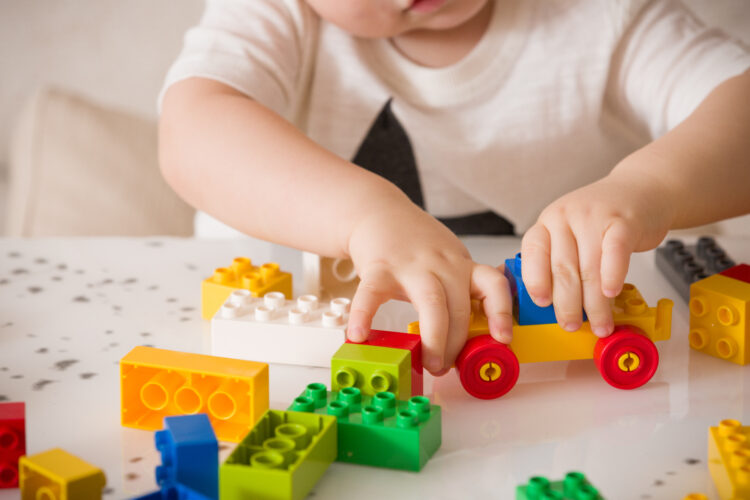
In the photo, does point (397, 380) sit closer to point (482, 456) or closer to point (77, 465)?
point (482, 456)

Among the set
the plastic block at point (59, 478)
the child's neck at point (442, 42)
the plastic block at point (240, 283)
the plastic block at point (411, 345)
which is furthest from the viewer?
the child's neck at point (442, 42)

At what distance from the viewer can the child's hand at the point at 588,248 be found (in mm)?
507

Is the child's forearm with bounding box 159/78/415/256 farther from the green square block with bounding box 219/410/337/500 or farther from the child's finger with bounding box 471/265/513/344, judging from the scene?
the green square block with bounding box 219/410/337/500

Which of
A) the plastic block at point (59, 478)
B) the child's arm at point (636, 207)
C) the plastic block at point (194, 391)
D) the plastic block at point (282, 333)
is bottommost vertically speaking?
the plastic block at point (59, 478)

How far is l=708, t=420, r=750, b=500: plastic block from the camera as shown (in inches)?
14.4

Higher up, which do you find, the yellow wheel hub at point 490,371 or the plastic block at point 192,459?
the yellow wheel hub at point 490,371

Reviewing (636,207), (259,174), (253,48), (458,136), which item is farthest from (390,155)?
(636,207)

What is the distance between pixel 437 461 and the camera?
0.42m

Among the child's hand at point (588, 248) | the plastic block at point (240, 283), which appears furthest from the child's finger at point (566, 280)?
the plastic block at point (240, 283)

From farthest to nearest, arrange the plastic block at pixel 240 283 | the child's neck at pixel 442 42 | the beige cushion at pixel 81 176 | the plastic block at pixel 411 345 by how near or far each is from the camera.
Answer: the beige cushion at pixel 81 176, the child's neck at pixel 442 42, the plastic block at pixel 240 283, the plastic block at pixel 411 345

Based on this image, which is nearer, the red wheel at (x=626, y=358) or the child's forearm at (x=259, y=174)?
the red wheel at (x=626, y=358)

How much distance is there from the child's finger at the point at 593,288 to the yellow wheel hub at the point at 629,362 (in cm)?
2

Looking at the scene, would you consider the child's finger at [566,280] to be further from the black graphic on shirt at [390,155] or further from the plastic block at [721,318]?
the black graphic on shirt at [390,155]

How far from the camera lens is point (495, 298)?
51cm
